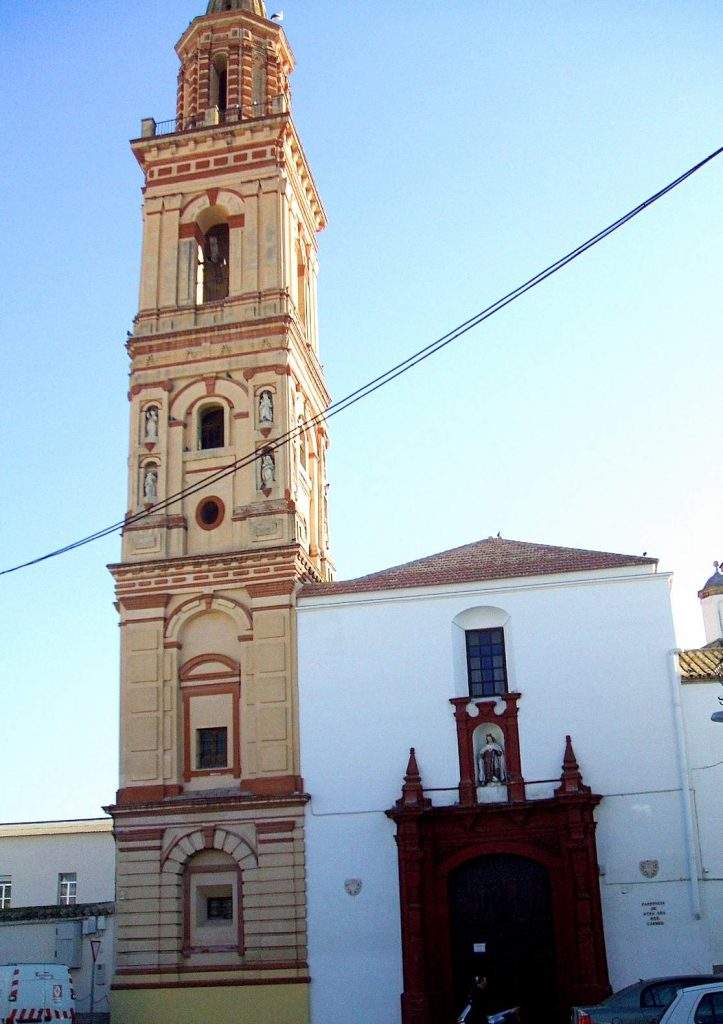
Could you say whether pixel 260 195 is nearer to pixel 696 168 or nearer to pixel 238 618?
pixel 238 618

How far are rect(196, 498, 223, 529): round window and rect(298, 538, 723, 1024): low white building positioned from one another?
10.8ft

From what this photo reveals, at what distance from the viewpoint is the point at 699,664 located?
27812 mm

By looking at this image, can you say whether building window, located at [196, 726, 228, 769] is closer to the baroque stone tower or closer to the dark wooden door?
the baroque stone tower

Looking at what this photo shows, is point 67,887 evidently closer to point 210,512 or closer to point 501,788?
point 210,512

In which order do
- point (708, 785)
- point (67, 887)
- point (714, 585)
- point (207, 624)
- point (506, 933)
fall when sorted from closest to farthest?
point (506, 933) → point (708, 785) → point (207, 624) → point (67, 887) → point (714, 585)

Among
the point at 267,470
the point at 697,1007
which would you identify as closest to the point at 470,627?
the point at 267,470

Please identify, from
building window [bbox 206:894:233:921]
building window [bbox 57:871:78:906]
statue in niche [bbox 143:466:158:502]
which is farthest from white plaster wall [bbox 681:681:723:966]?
building window [bbox 57:871:78:906]

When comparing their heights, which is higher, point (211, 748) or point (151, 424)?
point (151, 424)

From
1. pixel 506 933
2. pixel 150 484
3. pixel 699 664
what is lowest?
pixel 506 933

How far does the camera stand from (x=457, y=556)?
2930cm

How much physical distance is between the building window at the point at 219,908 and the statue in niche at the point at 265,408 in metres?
11.3

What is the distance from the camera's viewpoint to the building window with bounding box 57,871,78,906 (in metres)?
40.7

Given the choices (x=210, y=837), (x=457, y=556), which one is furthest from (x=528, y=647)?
(x=210, y=837)

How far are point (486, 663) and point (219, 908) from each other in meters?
8.06
